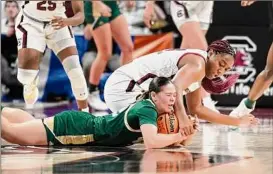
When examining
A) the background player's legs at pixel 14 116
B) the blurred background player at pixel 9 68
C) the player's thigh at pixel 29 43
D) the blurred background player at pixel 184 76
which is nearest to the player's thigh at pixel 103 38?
the blurred background player at pixel 9 68

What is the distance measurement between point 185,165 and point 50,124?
124 cm

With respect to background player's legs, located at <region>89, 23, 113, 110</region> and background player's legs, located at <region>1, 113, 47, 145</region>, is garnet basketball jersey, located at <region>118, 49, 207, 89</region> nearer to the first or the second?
background player's legs, located at <region>1, 113, 47, 145</region>

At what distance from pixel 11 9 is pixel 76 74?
241 centimetres

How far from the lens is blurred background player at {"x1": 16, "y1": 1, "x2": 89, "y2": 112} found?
6918 mm

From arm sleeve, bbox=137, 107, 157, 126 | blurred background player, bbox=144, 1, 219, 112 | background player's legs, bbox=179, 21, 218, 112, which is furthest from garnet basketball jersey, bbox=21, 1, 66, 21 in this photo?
arm sleeve, bbox=137, 107, 157, 126

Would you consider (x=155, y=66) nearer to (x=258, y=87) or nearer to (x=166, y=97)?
(x=166, y=97)

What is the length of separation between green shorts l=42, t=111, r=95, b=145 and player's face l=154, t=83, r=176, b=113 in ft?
1.71

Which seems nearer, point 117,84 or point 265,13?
point 117,84

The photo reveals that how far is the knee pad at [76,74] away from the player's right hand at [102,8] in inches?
50.7

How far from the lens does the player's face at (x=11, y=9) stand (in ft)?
29.7

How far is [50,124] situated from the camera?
219 inches

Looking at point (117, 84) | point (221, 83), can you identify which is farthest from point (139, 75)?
point (221, 83)

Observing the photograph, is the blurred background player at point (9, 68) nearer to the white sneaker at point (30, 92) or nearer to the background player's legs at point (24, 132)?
the white sneaker at point (30, 92)

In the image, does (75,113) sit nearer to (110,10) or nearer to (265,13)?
(110,10)
